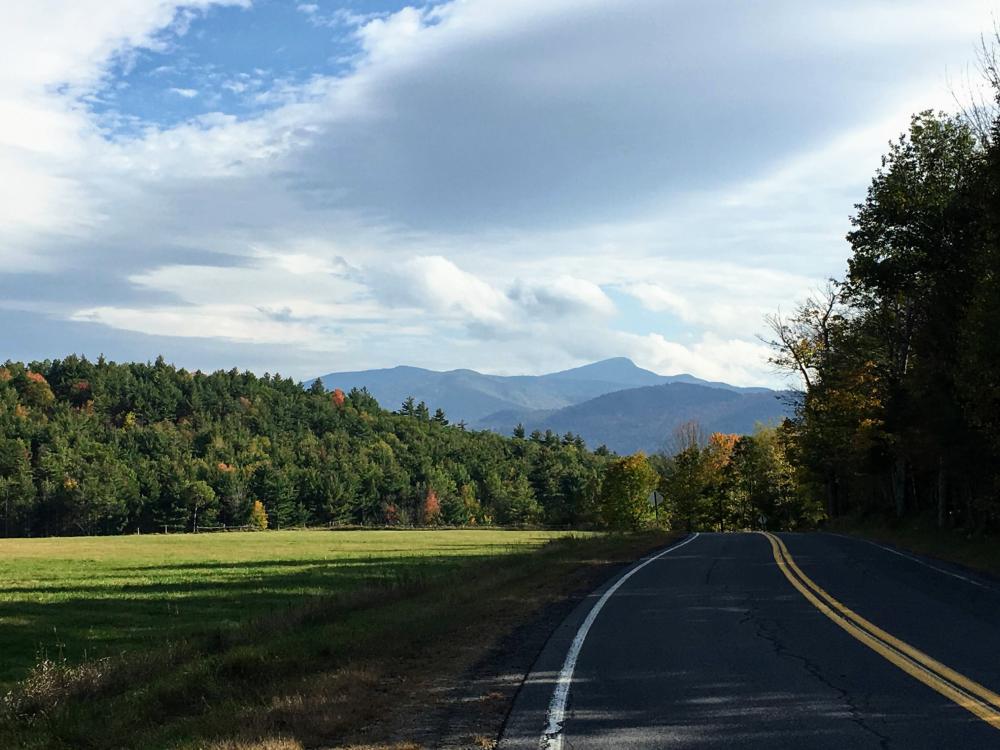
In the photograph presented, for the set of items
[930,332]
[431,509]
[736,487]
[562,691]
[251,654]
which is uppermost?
[930,332]

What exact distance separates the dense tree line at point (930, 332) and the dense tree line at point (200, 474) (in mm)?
76978

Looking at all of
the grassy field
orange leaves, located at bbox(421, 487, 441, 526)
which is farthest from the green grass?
orange leaves, located at bbox(421, 487, 441, 526)

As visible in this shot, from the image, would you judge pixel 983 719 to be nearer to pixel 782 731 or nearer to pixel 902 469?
pixel 782 731

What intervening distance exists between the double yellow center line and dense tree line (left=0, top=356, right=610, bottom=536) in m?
106

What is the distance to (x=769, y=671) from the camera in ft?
28.2

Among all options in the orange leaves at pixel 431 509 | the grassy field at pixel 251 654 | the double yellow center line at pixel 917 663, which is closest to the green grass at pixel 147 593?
the grassy field at pixel 251 654

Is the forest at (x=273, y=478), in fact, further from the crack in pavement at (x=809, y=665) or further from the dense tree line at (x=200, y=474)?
the crack in pavement at (x=809, y=665)

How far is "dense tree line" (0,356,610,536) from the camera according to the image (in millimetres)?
132250

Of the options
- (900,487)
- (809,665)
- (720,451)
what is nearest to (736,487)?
(720,451)

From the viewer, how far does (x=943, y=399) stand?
27266mm

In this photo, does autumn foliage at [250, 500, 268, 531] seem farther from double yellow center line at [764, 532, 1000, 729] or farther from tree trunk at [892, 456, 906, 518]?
double yellow center line at [764, 532, 1000, 729]

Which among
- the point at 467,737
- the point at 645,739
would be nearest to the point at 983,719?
the point at 645,739

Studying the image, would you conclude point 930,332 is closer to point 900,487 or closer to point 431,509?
point 900,487

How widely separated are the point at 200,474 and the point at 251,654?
144642mm
